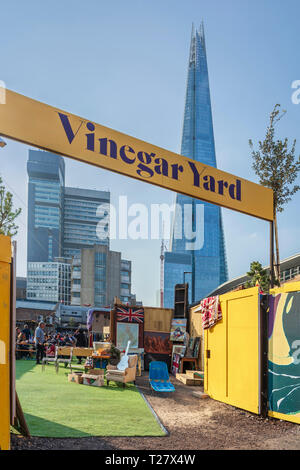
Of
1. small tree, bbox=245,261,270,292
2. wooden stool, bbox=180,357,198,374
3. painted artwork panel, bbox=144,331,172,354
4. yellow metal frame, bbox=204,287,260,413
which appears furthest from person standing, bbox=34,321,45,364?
small tree, bbox=245,261,270,292

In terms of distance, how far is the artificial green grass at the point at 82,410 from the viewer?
6684 mm

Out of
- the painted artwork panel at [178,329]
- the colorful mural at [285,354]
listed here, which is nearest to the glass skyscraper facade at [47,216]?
the painted artwork panel at [178,329]

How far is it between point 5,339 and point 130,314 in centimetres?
1345

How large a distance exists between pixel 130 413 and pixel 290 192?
8.61 metres

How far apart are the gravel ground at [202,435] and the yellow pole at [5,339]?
24.9 inches

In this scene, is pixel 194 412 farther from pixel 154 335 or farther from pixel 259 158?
pixel 154 335

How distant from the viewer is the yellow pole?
5.05m

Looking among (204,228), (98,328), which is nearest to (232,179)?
(98,328)

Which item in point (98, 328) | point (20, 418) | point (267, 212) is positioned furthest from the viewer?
Result: point (98, 328)

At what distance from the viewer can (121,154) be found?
789 cm

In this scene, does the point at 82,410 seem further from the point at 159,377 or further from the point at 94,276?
the point at 94,276

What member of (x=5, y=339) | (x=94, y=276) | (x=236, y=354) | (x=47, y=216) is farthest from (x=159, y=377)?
(x=47, y=216)

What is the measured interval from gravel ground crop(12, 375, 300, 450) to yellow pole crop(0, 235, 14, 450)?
0.63 m

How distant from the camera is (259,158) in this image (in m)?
13.7
